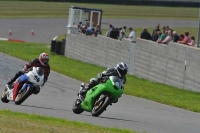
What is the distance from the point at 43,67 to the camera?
51.3 feet

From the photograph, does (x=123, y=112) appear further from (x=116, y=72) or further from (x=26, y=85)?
(x=26, y=85)

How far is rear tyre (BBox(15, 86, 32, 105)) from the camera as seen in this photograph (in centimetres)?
1518

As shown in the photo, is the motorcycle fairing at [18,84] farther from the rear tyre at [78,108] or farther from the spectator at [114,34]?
the spectator at [114,34]

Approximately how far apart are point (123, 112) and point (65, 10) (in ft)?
134

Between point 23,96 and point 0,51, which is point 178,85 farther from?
point 0,51

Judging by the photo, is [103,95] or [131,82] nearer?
[103,95]

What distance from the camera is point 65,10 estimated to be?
5594 centimetres

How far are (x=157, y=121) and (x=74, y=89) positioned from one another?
7.46m

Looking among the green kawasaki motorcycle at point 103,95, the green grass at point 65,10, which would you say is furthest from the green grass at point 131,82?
the green grass at point 65,10

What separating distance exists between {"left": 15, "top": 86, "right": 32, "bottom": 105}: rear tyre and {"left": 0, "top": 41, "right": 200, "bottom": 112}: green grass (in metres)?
4.88

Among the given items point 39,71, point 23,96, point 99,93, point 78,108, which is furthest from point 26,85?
point 99,93

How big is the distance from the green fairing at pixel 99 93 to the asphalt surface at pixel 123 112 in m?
0.24

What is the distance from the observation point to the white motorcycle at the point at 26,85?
15.3 m

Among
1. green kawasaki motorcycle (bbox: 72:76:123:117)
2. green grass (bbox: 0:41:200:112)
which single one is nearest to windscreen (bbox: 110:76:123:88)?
green kawasaki motorcycle (bbox: 72:76:123:117)
